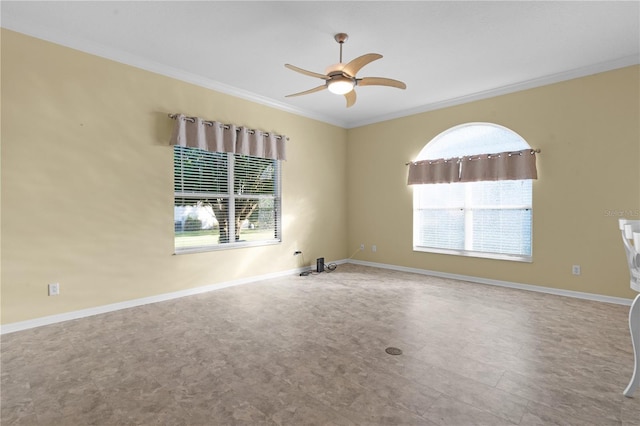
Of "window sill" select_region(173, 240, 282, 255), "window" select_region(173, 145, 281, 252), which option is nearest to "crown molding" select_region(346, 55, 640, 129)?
"window" select_region(173, 145, 281, 252)

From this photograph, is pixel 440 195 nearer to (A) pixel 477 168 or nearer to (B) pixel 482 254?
(A) pixel 477 168

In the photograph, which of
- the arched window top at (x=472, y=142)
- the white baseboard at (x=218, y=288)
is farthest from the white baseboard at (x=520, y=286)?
the arched window top at (x=472, y=142)

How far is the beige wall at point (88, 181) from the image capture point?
287 cm

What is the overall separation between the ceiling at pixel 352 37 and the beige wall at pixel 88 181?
0.28 m

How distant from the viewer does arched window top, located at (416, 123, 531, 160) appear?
4.44 meters

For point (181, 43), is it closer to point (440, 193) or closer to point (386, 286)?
point (386, 286)

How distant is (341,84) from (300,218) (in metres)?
2.89

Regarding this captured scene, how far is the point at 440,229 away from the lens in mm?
5199

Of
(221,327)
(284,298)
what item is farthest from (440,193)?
(221,327)

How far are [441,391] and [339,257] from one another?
433cm

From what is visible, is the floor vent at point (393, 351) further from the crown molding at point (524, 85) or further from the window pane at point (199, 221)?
the crown molding at point (524, 85)

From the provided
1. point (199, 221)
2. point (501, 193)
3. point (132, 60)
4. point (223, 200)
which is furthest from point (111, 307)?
point (501, 193)

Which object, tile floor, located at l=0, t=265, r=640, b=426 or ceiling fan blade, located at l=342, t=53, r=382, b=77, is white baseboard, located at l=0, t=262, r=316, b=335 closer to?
tile floor, located at l=0, t=265, r=640, b=426

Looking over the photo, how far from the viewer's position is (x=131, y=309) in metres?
3.46
